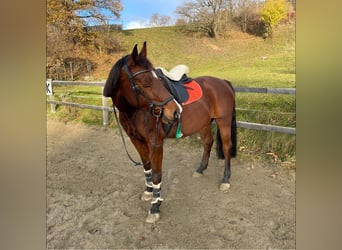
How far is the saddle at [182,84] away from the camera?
3.43ft

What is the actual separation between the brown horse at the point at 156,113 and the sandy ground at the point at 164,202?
0.07 meters

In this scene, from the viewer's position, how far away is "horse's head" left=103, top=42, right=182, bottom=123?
861mm

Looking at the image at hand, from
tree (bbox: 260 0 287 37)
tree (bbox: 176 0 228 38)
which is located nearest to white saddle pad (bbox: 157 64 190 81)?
tree (bbox: 176 0 228 38)

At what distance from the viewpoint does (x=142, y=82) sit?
86cm

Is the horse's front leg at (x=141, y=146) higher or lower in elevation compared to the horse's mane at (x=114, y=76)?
lower

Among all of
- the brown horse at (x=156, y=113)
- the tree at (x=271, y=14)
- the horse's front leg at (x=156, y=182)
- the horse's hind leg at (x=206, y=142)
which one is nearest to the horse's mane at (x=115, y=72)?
the brown horse at (x=156, y=113)

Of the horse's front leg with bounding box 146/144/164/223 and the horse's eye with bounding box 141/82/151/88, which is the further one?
Answer: the horse's front leg with bounding box 146/144/164/223

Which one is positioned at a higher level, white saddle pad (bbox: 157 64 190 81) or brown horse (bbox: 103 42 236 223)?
white saddle pad (bbox: 157 64 190 81)

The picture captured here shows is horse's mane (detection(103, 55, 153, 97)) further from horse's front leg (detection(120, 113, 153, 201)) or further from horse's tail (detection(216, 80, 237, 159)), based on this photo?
horse's tail (detection(216, 80, 237, 159))

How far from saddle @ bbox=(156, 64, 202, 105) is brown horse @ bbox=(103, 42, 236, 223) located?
0.04m

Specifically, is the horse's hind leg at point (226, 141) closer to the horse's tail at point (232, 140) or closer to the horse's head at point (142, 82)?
the horse's tail at point (232, 140)
